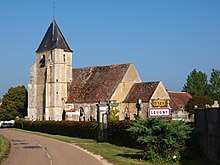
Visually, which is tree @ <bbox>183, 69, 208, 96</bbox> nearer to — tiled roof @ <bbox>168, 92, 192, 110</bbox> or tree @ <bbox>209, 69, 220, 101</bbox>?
tree @ <bbox>209, 69, 220, 101</bbox>

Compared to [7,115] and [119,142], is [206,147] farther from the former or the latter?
[7,115]

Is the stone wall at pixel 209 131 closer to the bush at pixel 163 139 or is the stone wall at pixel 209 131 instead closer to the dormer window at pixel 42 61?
the bush at pixel 163 139

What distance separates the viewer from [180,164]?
1623 centimetres

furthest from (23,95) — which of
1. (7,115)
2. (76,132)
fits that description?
(76,132)

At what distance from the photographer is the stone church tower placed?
65.6 metres

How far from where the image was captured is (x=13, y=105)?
77.2m

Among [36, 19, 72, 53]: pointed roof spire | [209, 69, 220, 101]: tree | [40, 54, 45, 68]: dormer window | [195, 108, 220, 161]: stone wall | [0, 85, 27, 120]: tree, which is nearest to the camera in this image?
[195, 108, 220, 161]: stone wall

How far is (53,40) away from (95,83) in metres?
11.4

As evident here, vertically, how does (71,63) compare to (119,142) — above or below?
above

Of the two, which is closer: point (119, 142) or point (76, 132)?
point (119, 142)

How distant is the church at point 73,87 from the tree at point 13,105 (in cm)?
777

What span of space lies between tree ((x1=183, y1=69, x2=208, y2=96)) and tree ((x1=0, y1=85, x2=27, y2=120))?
3794cm

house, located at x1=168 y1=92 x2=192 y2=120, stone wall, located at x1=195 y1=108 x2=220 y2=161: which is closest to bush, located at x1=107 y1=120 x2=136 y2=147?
stone wall, located at x1=195 y1=108 x2=220 y2=161

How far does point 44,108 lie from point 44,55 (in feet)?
30.5
